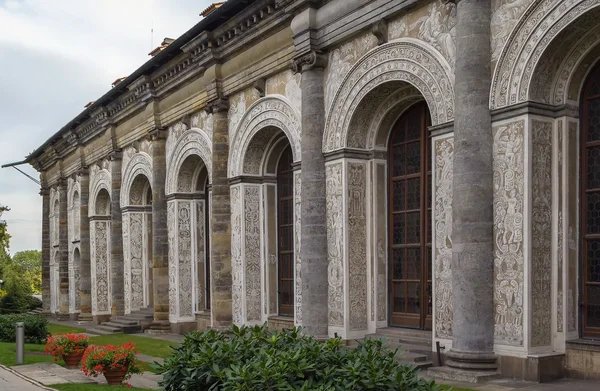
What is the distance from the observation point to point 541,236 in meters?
10.9

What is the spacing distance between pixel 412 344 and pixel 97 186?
20.7 m

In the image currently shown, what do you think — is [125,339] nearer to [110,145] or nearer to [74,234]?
[110,145]

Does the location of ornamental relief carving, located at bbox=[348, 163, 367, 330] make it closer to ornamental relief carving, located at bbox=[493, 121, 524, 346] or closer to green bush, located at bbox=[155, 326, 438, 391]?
ornamental relief carving, located at bbox=[493, 121, 524, 346]

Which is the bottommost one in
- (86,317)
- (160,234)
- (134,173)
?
(86,317)

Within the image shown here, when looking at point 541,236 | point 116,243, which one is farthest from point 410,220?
point 116,243

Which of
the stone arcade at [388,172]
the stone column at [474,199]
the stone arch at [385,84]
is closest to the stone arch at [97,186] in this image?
the stone arcade at [388,172]

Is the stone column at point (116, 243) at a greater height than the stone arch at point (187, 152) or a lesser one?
lesser

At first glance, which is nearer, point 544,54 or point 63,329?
point 544,54

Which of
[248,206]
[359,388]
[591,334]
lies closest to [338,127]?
[248,206]

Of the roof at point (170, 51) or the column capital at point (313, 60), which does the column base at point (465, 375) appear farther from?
the roof at point (170, 51)

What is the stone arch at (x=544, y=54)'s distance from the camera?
34.0 ft

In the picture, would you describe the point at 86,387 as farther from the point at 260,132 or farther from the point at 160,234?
the point at 160,234

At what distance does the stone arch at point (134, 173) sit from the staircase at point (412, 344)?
13175 millimetres

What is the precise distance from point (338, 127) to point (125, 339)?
11742 millimetres
